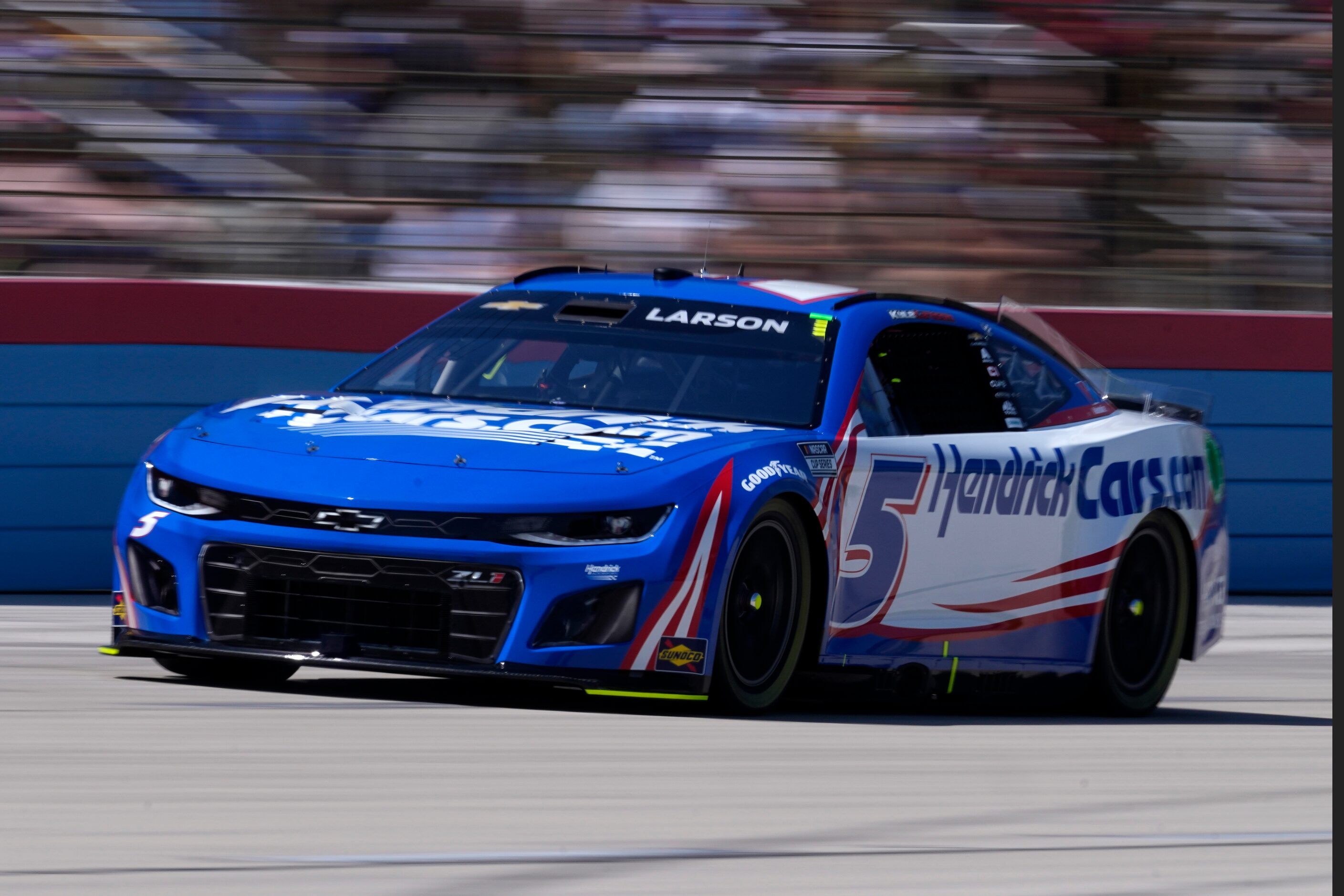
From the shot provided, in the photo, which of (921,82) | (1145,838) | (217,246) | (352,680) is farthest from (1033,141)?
(1145,838)

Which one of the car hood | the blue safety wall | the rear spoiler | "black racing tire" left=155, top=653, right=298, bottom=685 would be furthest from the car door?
the blue safety wall

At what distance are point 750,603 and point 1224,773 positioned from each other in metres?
1.26

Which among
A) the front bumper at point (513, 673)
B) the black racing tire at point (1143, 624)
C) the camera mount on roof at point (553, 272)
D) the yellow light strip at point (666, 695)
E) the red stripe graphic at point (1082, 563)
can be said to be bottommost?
the black racing tire at point (1143, 624)

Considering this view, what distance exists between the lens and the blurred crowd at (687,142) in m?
10.1

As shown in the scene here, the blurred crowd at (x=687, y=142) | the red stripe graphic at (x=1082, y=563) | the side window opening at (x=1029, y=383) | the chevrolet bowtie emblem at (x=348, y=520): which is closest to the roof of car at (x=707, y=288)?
the side window opening at (x=1029, y=383)

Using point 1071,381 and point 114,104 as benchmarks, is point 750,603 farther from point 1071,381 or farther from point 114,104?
point 114,104

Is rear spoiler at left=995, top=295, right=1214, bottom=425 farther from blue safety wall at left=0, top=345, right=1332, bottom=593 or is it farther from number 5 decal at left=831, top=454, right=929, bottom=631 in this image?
Result: blue safety wall at left=0, top=345, right=1332, bottom=593

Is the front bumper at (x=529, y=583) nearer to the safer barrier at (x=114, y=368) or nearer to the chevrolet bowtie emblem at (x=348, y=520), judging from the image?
the chevrolet bowtie emblem at (x=348, y=520)

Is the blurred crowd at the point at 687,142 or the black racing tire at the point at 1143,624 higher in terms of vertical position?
the blurred crowd at the point at 687,142

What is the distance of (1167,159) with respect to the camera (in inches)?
456

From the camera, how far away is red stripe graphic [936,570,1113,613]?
20.6 ft

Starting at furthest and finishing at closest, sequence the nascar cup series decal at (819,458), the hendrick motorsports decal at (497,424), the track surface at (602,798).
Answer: the nascar cup series decal at (819,458) < the hendrick motorsports decal at (497,424) < the track surface at (602,798)

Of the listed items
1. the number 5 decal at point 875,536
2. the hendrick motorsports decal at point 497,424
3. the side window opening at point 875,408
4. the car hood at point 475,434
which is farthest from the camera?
the side window opening at point 875,408

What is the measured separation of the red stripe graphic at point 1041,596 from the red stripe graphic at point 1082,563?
1.5 inches
